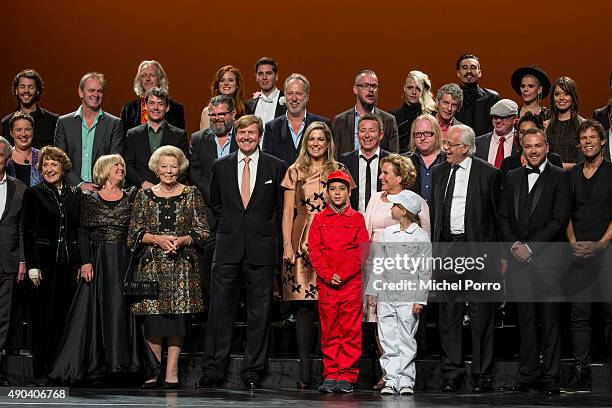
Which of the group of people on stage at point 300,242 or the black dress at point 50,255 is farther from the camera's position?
the black dress at point 50,255

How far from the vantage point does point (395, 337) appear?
6.94 meters

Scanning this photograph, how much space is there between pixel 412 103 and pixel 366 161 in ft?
3.96

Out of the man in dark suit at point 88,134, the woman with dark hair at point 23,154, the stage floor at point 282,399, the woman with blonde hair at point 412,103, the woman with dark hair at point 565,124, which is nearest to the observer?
the stage floor at point 282,399

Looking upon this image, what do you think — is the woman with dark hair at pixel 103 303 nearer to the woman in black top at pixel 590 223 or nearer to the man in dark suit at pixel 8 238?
the man in dark suit at pixel 8 238

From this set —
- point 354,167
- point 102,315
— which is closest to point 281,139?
point 354,167

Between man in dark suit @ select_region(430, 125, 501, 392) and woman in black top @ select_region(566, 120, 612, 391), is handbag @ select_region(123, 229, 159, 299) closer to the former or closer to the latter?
man in dark suit @ select_region(430, 125, 501, 392)

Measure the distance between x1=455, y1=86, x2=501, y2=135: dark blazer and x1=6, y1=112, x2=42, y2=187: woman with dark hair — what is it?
3.12m

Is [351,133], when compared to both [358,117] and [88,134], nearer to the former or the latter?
[358,117]

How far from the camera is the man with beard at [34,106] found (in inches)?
329

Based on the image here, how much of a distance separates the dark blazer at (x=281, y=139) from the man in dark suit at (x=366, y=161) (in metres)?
0.53

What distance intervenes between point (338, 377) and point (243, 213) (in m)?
1.20

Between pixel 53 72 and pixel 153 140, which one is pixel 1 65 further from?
pixel 153 140

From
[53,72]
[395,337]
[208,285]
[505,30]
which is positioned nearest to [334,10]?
[505,30]

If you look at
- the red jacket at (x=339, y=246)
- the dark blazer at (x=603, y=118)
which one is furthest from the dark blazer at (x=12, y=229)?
the dark blazer at (x=603, y=118)
